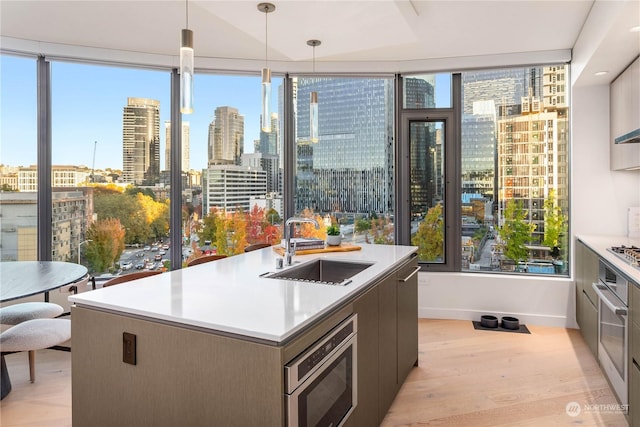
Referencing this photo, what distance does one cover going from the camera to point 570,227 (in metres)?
4.11

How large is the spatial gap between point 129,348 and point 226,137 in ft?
10.5

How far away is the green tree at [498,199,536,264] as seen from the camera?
4316 mm

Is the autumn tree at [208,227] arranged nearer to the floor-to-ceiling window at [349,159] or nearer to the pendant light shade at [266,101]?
the floor-to-ceiling window at [349,159]

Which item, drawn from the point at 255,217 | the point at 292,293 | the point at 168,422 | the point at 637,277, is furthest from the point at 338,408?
the point at 255,217

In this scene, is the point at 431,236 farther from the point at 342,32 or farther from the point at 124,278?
the point at 124,278

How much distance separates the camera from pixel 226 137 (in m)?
4.48

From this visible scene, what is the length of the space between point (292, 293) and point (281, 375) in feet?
1.77

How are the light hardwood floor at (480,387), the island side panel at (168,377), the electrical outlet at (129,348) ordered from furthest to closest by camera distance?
the light hardwood floor at (480,387)
the electrical outlet at (129,348)
the island side panel at (168,377)

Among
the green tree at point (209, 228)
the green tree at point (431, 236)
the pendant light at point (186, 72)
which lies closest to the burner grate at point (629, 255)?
the green tree at point (431, 236)

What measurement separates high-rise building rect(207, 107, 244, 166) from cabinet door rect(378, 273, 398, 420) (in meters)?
2.59

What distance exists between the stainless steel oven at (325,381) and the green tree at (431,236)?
2883 millimetres

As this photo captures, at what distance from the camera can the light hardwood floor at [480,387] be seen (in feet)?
8.15

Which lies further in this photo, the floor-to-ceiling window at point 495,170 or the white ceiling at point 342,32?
the floor-to-ceiling window at point 495,170

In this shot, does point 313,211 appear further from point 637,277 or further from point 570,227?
point 637,277
